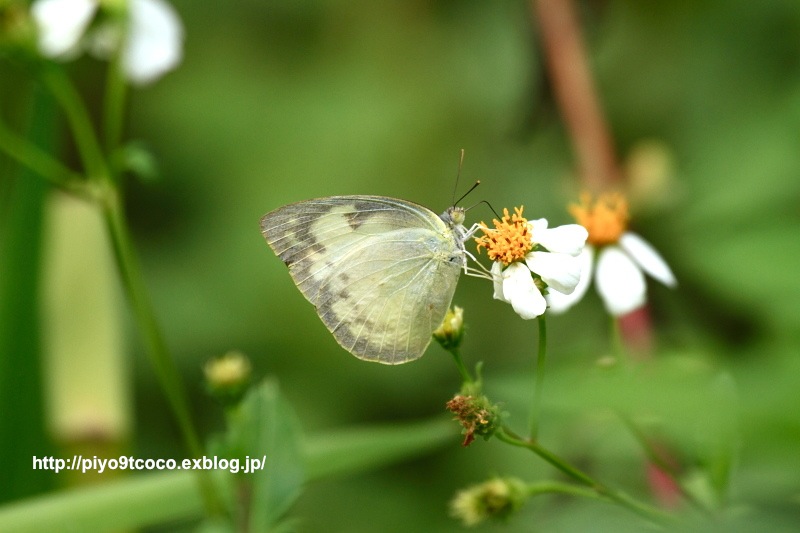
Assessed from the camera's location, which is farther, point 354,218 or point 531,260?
point 354,218

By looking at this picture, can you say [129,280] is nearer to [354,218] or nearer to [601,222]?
[354,218]

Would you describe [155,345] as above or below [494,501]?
above

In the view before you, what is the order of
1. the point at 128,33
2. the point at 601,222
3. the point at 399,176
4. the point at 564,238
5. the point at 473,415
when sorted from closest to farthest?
1. the point at 473,415
2. the point at 564,238
3. the point at 601,222
4. the point at 128,33
5. the point at 399,176

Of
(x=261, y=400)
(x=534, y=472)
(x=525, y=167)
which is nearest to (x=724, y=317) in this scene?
(x=534, y=472)

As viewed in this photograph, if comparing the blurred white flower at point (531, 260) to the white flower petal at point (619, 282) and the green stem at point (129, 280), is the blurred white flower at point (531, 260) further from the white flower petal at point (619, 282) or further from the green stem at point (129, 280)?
the green stem at point (129, 280)

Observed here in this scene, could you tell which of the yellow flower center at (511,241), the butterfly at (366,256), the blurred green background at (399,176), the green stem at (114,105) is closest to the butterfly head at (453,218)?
the butterfly at (366,256)

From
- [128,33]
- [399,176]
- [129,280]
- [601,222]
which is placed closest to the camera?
[129,280]

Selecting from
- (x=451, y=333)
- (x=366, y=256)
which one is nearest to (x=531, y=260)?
(x=451, y=333)

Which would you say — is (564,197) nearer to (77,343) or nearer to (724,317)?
(724,317)
